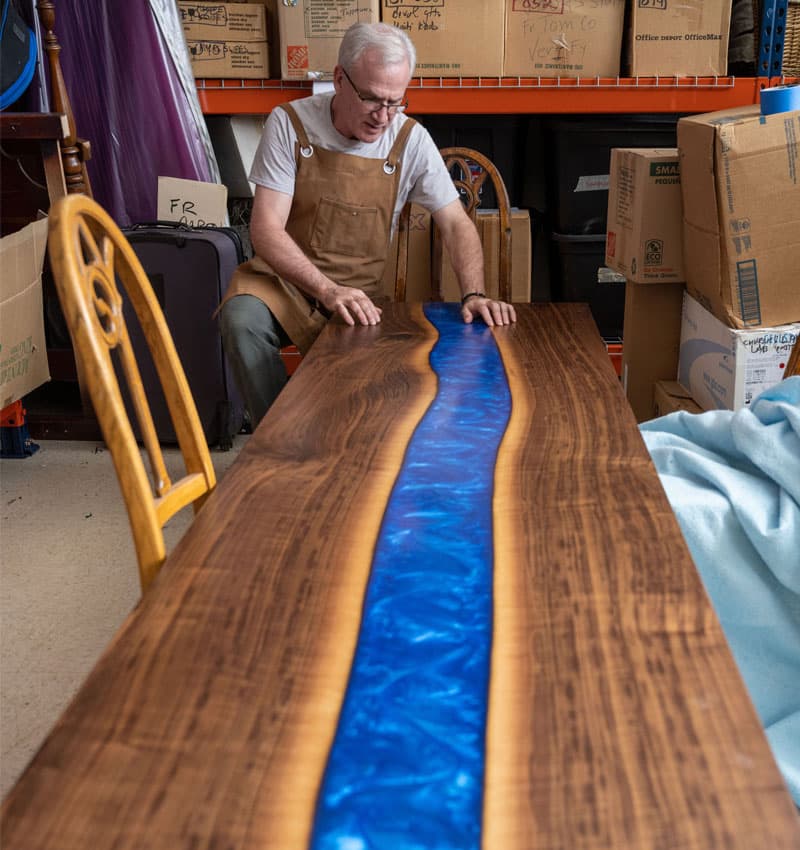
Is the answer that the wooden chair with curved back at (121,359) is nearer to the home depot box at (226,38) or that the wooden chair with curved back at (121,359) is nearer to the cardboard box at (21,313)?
the cardboard box at (21,313)

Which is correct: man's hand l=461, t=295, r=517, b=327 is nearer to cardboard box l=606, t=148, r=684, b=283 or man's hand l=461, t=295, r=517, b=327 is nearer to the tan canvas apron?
the tan canvas apron

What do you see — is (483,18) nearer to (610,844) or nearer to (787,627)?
(787,627)

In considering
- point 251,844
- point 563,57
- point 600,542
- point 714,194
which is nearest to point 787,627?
point 600,542

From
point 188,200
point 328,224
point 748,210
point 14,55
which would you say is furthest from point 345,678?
point 14,55

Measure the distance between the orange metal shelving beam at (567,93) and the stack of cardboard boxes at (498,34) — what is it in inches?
1.2

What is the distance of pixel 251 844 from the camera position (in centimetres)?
55

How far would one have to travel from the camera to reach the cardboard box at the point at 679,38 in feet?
9.73

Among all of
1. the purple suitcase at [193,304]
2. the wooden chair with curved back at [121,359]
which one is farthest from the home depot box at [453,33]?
the wooden chair with curved back at [121,359]

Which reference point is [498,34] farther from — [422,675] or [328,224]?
[422,675]

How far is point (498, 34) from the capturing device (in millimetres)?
3004

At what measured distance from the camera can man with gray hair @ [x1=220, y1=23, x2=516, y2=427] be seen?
7.11 ft

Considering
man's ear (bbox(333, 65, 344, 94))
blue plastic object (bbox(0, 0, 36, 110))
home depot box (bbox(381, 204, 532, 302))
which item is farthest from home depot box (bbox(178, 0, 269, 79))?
man's ear (bbox(333, 65, 344, 94))

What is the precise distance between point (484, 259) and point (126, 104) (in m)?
1.26

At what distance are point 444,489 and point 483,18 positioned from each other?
2.38 meters
